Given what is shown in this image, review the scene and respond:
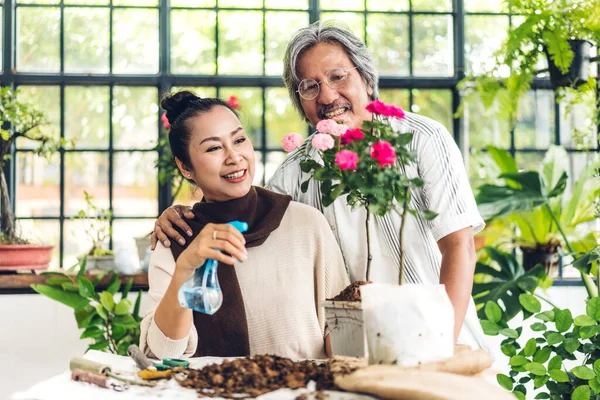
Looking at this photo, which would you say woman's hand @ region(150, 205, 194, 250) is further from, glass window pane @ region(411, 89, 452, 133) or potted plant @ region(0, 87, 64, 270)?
glass window pane @ region(411, 89, 452, 133)

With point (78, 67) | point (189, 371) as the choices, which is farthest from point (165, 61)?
point (189, 371)

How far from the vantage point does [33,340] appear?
3.84 metres

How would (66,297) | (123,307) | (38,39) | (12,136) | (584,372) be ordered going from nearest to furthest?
(584,372) < (123,307) < (66,297) < (12,136) < (38,39)

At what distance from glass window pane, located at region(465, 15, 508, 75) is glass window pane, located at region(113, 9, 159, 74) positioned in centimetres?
183

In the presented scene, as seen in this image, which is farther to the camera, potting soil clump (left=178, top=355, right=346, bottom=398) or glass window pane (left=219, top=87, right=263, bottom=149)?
glass window pane (left=219, top=87, right=263, bottom=149)

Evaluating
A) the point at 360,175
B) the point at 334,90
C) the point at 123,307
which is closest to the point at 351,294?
Result: the point at 360,175

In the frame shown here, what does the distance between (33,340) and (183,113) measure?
256cm

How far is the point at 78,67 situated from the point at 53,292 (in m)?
1.39

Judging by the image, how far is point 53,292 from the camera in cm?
343

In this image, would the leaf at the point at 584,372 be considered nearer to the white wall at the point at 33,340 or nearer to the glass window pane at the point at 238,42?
the white wall at the point at 33,340

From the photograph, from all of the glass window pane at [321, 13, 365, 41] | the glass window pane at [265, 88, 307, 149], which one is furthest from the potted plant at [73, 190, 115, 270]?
the glass window pane at [321, 13, 365, 41]

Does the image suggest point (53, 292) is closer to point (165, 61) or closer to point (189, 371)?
point (165, 61)

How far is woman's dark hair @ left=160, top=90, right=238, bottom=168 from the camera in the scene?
1727 millimetres

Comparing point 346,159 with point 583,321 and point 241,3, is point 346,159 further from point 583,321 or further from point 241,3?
point 241,3
